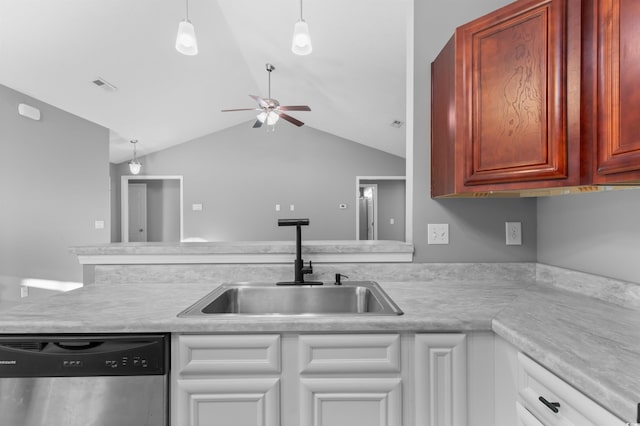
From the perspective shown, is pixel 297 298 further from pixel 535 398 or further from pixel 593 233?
pixel 593 233

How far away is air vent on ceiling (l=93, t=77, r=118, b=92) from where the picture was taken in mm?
3525

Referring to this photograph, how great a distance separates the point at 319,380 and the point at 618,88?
1.19 m

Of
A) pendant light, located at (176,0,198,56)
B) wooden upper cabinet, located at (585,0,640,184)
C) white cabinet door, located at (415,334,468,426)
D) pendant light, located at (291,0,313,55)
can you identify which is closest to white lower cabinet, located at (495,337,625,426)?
white cabinet door, located at (415,334,468,426)

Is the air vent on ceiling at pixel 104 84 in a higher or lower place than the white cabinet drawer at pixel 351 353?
higher

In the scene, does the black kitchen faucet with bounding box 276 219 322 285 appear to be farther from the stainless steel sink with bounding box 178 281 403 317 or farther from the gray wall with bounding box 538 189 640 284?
the gray wall with bounding box 538 189 640 284

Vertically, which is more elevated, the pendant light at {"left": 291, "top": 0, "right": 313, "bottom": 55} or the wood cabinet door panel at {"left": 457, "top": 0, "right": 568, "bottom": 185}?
the pendant light at {"left": 291, "top": 0, "right": 313, "bottom": 55}

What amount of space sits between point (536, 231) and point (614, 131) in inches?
32.5

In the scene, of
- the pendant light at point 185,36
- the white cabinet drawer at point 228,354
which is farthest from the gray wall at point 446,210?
the pendant light at point 185,36

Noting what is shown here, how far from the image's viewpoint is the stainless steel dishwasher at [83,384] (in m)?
0.92

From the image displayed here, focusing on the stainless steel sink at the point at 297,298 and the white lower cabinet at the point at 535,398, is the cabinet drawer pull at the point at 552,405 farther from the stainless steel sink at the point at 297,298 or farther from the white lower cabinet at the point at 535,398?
the stainless steel sink at the point at 297,298

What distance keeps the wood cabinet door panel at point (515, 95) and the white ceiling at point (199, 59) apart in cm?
73

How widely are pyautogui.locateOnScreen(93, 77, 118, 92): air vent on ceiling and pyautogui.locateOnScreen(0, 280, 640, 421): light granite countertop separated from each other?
3.23 metres

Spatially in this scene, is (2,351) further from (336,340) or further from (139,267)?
(336,340)

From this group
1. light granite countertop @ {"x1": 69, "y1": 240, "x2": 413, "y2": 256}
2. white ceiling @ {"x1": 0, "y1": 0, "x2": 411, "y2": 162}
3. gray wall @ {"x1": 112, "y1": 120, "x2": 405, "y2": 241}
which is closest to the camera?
light granite countertop @ {"x1": 69, "y1": 240, "x2": 413, "y2": 256}
